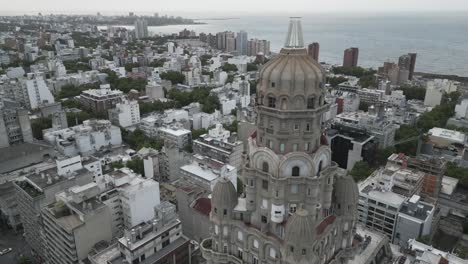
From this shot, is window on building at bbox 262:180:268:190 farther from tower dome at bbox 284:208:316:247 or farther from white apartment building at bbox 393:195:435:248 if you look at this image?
white apartment building at bbox 393:195:435:248

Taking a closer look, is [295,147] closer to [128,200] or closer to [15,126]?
[128,200]

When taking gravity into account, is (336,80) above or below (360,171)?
above

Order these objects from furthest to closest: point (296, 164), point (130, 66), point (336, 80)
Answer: point (130, 66) < point (336, 80) < point (296, 164)

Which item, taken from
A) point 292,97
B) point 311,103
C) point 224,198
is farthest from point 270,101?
point 224,198

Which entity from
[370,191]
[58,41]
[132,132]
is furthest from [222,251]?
[58,41]

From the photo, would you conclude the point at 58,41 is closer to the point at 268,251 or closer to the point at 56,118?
the point at 56,118

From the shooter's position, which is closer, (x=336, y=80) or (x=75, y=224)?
(x=75, y=224)
